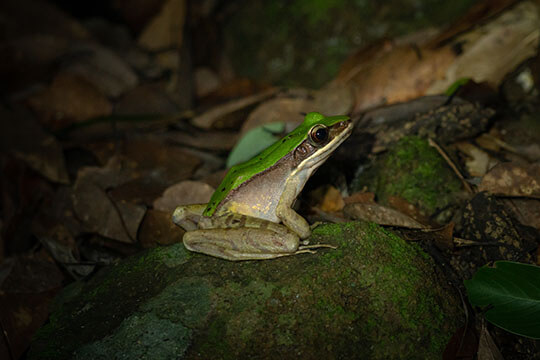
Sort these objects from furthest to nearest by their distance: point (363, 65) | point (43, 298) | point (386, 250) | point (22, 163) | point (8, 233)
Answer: point (363, 65)
point (22, 163)
point (8, 233)
point (43, 298)
point (386, 250)

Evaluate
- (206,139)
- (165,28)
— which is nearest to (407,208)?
(206,139)

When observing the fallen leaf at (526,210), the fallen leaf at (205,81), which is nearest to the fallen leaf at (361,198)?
the fallen leaf at (526,210)

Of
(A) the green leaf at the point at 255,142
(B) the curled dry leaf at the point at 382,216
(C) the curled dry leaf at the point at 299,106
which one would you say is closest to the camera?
(B) the curled dry leaf at the point at 382,216

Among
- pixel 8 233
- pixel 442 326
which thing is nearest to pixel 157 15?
pixel 8 233

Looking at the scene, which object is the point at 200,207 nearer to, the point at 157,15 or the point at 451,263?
the point at 451,263

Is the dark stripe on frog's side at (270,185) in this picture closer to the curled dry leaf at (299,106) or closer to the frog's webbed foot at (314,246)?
the frog's webbed foot at (314,246)
